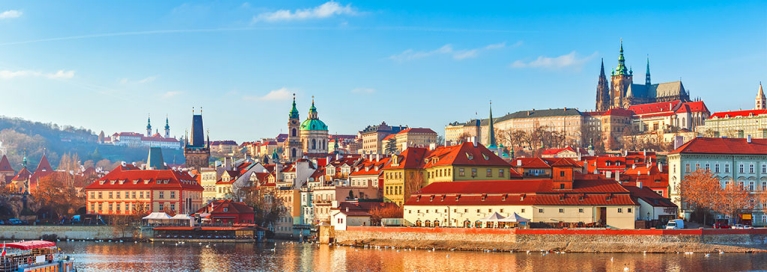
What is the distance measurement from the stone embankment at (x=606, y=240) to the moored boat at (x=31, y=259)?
32.6 meters

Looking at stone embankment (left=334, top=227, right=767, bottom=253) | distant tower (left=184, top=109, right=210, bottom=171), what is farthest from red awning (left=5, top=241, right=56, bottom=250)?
distant tower (left=184, top=109, right=210, bottom=171)

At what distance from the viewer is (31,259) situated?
5594 centimetres

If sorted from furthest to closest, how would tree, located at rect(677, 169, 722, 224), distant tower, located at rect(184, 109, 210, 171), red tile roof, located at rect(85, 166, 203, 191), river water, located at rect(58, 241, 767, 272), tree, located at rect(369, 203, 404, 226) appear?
distant tower, located at rect(184, 109, 210, 171) < red tile roof, located at rect(85, 166, 203, 191) < tree, located at rect(369, 203, 404, 226) < tree, located at rect(677, 169, 722, 224) < river water, located at rect(58, 241, 767, 272)

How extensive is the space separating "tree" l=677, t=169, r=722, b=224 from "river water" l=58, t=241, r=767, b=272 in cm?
1572

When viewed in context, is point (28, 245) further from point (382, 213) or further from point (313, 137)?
point (313, 137)

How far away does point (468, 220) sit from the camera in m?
89.9

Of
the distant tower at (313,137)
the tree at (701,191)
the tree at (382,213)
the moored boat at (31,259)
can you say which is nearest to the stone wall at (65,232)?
the tree at (382,213)

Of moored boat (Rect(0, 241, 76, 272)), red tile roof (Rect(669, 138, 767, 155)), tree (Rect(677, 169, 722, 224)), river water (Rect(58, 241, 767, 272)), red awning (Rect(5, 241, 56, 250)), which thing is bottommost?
river water (Rect(58, 241, 767, 272))

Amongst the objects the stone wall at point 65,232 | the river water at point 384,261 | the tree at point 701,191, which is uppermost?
the tree at point 701,191

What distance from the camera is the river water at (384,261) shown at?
68812mm

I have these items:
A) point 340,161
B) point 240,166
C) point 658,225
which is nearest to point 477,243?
point 658,225

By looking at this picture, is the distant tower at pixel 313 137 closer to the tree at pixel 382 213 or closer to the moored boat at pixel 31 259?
the tree at pixel 382 213

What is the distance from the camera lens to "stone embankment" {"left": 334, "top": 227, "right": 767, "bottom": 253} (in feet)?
258

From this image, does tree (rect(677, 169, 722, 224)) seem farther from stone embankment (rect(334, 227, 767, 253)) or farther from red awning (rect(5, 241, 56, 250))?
red awning (rect(5, 241, 56, 250))
